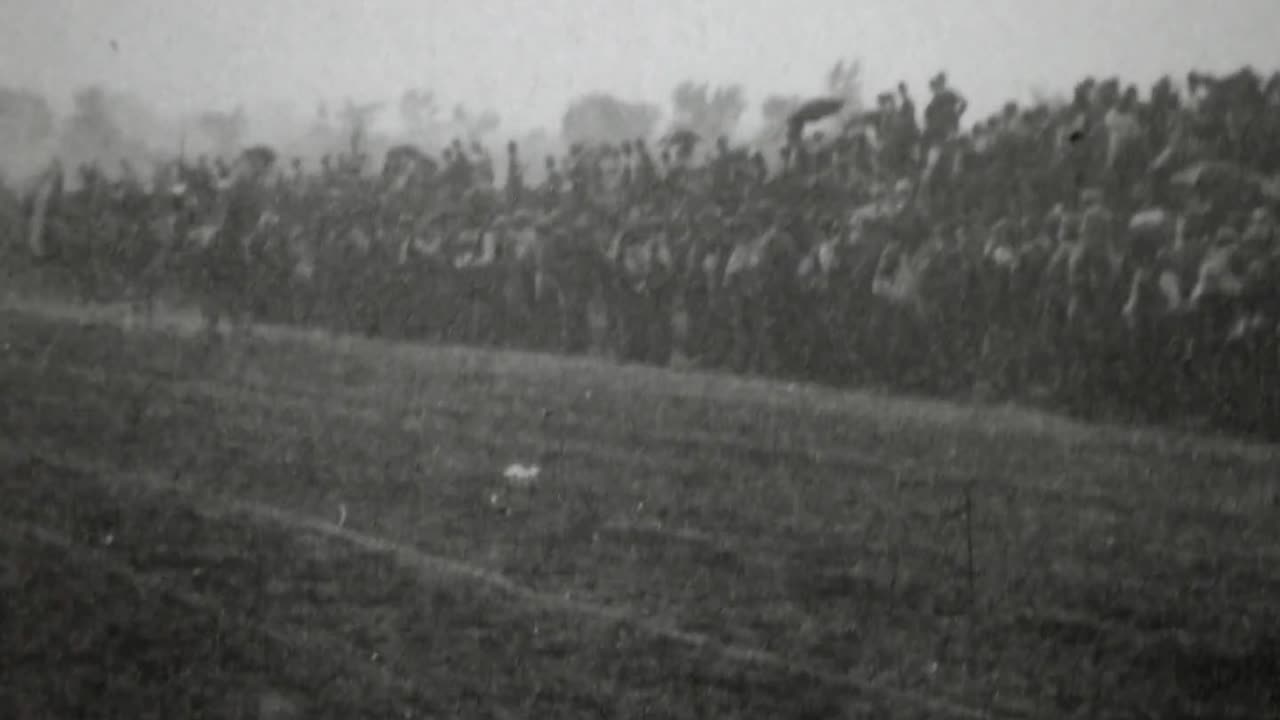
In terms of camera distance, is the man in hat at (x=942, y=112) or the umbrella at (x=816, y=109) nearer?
the man in hat at (x=942, y=112)

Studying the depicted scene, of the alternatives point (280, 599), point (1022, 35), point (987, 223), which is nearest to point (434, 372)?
point (280, 599)

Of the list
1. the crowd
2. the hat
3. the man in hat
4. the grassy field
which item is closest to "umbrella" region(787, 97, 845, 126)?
the crowd

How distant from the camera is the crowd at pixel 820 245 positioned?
2.42 m

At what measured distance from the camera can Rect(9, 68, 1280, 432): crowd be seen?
2422 mm

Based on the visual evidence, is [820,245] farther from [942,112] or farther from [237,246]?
[237,246]

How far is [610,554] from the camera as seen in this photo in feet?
7.98

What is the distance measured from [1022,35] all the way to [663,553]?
1221 mm

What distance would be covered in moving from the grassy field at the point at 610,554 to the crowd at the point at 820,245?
16 cm

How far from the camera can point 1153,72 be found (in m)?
2.32

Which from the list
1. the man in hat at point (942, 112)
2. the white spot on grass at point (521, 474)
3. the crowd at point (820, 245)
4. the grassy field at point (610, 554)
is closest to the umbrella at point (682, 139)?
the crowd at point (820, 245)

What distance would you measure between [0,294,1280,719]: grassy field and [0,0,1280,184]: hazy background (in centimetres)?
64

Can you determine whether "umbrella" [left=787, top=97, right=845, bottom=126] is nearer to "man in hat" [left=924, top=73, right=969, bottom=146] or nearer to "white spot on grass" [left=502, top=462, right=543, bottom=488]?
"man in hat" [left=924, top=73, right=969, bottom=146]

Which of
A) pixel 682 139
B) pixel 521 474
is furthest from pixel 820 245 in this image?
pixel 521 474

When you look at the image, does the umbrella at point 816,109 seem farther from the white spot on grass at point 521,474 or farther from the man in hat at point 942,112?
the white spot on grass at point 521,474
